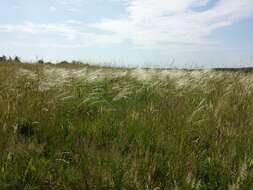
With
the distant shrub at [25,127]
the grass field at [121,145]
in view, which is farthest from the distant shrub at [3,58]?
the distant shrub at [25,127]

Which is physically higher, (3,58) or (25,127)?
(3,58)

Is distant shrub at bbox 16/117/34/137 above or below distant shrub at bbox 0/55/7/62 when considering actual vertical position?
below

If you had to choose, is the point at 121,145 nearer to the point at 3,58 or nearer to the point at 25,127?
the point at 25,127

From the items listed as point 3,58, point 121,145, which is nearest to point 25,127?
point 121,145

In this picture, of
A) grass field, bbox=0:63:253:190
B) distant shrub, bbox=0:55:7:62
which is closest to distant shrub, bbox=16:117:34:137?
grass field, bbox=0:63:253:190

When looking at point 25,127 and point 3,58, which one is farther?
point 3,58

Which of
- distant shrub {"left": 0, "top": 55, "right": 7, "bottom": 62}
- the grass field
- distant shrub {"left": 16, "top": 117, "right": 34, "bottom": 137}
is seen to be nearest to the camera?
the grass field

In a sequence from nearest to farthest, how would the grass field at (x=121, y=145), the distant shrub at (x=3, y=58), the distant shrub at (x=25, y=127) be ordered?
the grass field at (x=121, y=145) < the distant shrub at (x=25, y=127) < the distant shrub at (x=3, y=58)

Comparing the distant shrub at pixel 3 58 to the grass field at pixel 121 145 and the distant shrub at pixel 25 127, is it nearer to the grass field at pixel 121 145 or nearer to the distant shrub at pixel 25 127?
the grass field at pixel 121 145

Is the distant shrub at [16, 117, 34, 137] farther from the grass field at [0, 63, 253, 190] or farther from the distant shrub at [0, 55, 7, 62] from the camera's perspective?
the distant shrub at [0, 55, 7, 62]

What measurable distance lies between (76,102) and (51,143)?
4.69 feet

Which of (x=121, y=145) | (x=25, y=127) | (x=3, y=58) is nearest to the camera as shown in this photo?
(x=121, y=145)

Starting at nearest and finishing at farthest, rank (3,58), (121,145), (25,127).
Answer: (121,145), (25,127), (3,58)

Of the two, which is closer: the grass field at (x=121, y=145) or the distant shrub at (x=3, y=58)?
the grass field at (x=121, y=145)
